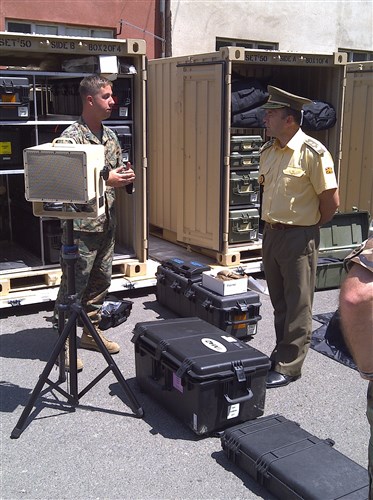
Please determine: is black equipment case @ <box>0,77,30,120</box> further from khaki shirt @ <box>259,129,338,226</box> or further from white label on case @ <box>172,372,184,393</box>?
white label on case @ <box>172,372,184,393</box>

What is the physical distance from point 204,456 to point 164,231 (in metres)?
4.83

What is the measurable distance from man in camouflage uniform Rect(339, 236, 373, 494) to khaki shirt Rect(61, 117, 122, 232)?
115 inches

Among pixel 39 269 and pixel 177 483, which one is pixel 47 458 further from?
pixel 39 269

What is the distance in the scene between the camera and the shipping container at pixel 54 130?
5.48 meters

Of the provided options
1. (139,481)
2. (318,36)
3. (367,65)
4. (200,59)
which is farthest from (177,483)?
(318,36)

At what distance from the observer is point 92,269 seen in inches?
194

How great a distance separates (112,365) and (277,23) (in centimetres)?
1042

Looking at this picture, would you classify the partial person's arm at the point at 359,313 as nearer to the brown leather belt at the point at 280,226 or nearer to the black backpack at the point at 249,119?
the brown leather belt at the point at 280,226

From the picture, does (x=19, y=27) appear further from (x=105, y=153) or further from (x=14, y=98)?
(x=105, y=153)

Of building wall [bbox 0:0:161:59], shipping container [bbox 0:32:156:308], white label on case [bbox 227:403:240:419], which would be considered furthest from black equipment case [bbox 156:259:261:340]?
building wall [bbox 0:0:161:59]

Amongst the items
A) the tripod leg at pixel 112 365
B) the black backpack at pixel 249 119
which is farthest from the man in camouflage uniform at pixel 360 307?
the black backpack at pixel 249 119

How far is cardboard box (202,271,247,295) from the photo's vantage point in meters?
5.25

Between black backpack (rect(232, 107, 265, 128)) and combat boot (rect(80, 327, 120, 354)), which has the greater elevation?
black backpack (rect(232, 107, 265, 128))

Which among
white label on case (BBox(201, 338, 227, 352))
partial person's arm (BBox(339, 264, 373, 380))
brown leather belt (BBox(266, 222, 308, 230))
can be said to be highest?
partial person's arm (BBox(339, 264, 373, 380))
